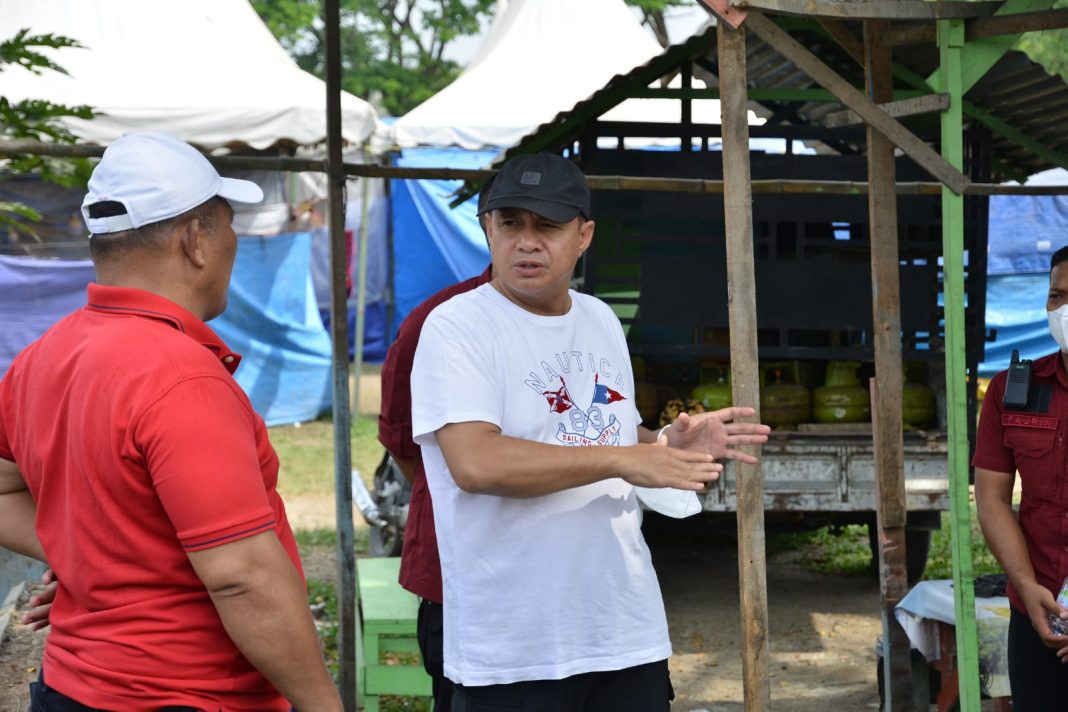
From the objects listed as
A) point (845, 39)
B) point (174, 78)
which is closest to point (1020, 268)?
point (174, 78)

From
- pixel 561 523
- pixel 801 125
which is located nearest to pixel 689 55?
pixel 801 125

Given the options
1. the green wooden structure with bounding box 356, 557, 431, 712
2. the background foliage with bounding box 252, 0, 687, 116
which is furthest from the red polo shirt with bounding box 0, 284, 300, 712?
the background foliage with bounding box 252, 0, 687, 116

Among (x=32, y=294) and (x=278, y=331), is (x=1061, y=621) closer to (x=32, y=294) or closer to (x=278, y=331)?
(x=32, y=294)

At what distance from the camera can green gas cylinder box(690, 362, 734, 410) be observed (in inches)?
239

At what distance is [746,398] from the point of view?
2.72 metres

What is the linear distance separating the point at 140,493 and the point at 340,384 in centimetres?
278

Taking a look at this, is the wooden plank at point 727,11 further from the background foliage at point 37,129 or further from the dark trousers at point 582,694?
the background foliage at point 37,129

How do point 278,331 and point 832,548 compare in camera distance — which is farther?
point 278,331

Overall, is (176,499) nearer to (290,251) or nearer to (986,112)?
(986,112)

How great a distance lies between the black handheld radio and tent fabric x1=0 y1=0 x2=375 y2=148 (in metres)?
7.66

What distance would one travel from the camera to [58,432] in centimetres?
196

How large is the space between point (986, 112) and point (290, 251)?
27.9ft

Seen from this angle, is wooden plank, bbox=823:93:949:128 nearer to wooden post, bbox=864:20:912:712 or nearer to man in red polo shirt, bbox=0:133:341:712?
wooden post, bbox=864:20:912:712

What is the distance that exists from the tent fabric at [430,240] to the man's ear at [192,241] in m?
11.9
